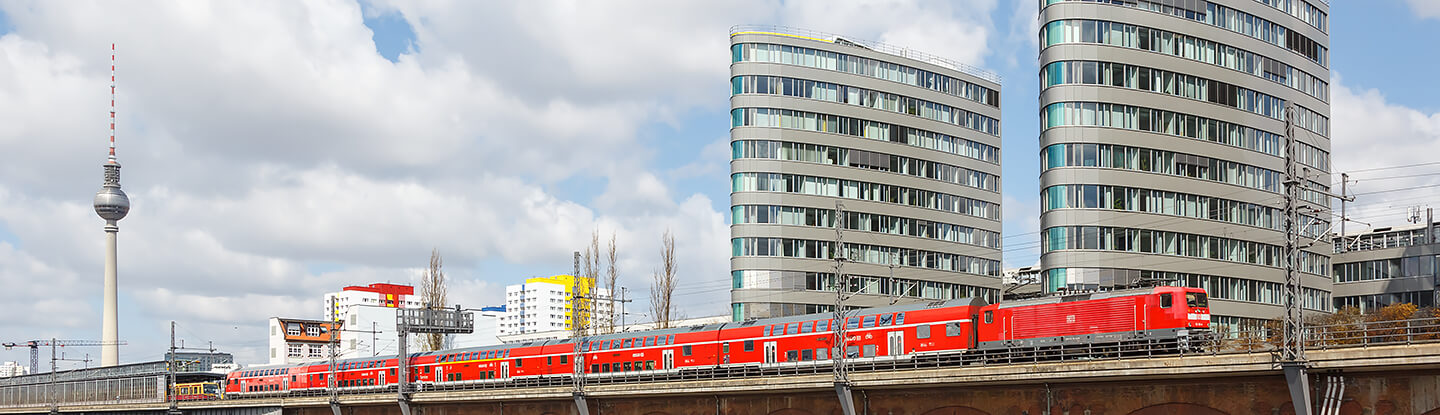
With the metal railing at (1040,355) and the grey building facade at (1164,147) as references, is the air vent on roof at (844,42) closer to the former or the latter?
the grey building facade at (1164,147)

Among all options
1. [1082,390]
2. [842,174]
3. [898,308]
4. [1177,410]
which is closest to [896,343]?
[898,308]

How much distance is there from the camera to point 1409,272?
366 ft

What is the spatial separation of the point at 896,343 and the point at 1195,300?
13.8 m

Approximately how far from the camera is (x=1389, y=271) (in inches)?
4429

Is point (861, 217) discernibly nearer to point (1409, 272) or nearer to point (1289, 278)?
point (1409, 272)

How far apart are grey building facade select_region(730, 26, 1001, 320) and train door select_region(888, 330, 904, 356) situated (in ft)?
156

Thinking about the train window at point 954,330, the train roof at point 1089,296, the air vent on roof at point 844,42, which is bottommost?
the train window at point 954,330

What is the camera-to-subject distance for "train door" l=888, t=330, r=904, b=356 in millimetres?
58219

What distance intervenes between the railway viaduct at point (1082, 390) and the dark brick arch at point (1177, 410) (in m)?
0.03

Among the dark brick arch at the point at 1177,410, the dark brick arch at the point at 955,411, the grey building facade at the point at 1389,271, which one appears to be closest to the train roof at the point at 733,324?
the dark brick arch at the point at 955,411

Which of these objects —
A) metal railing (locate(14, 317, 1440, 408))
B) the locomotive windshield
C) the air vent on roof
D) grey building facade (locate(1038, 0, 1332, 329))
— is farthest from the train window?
the air vent on roof

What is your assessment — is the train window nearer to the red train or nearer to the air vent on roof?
the red train

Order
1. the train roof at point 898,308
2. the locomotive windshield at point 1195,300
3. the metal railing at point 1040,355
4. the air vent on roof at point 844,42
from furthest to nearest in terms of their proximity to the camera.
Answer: the air vent on roof at point 844,42 < the train roof at point 898,308 < the locomotive windshield at point 1195,300 < the metal railing at point 1040,355

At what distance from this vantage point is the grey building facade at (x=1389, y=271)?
361 feet
